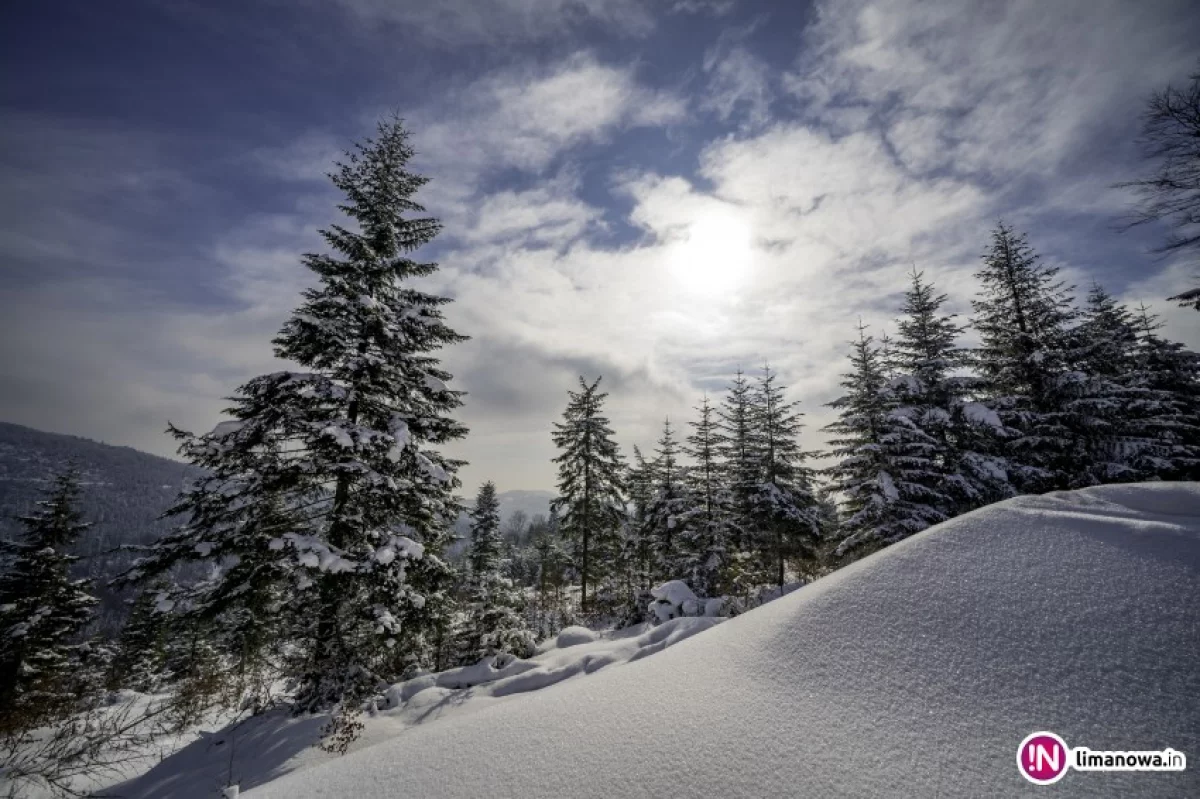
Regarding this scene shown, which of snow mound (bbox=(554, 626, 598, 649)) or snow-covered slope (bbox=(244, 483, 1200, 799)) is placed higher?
snow-covered slope (bbox=(244, 483, 1200, 799))

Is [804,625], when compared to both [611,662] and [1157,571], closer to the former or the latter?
[1157,571]

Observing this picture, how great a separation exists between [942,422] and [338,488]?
63.3ft

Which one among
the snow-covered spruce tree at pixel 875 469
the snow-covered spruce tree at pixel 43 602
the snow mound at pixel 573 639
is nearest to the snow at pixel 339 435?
the snow mound at pixel 573 639

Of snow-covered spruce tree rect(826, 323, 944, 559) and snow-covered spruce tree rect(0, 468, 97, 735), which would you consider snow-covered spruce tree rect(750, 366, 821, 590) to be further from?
snow-covered spruce tree rect(0, 468, 97, 735)

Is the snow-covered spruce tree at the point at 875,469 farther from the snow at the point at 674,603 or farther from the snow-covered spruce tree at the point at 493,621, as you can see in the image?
the snow-covered spruce tree at the point at 493,621

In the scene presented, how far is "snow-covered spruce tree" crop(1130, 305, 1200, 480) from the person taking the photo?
52.8 feet

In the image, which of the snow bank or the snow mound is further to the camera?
the snow mound

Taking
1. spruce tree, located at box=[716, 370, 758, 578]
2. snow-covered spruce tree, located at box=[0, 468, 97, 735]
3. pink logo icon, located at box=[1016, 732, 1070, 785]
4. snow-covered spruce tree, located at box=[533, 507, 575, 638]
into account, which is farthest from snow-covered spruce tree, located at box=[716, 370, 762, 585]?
snow-covered spruce tree, located at box=[0, 468, 97, 735]

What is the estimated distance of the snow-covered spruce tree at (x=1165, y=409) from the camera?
634 inches

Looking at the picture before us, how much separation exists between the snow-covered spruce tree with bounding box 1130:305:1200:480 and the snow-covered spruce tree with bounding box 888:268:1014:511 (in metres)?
4.90

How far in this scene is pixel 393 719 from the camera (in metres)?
8.45

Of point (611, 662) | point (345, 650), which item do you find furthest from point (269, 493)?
point (611, 662)

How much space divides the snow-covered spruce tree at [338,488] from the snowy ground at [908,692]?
6.24m

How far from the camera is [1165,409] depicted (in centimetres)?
1967
